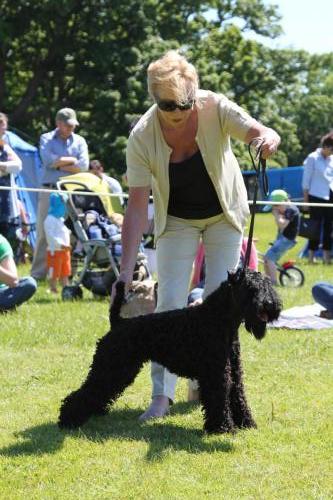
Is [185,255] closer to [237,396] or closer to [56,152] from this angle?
[237,396]

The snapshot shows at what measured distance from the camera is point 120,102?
21750 mm

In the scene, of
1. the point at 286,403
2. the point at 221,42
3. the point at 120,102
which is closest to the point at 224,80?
the point at 221,42

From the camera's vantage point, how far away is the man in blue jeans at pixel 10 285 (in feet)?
23.1

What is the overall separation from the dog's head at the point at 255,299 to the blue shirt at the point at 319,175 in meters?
8.84

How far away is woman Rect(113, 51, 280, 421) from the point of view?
377 centimetres

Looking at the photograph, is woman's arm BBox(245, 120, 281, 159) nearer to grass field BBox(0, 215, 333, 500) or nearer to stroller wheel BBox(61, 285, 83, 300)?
grass field BBox(0, 215, 333, 500)

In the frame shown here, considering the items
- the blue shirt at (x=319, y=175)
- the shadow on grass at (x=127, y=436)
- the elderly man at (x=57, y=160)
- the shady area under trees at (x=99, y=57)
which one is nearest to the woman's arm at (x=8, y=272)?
the elderly man at (x=57, y=160)

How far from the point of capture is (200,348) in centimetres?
385

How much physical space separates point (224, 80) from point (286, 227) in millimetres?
16238

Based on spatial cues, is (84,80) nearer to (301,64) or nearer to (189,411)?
(301,64)

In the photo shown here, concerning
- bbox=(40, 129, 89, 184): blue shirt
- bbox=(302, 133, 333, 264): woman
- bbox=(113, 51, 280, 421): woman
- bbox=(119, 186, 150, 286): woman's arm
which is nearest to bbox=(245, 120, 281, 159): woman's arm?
bbox=(113, 51, 280, 421): woman

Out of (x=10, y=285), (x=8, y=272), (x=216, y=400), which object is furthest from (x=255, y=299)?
(x=10, y=285)

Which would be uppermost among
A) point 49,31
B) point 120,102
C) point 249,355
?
point 49,31

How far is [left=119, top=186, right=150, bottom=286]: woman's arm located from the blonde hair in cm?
57
